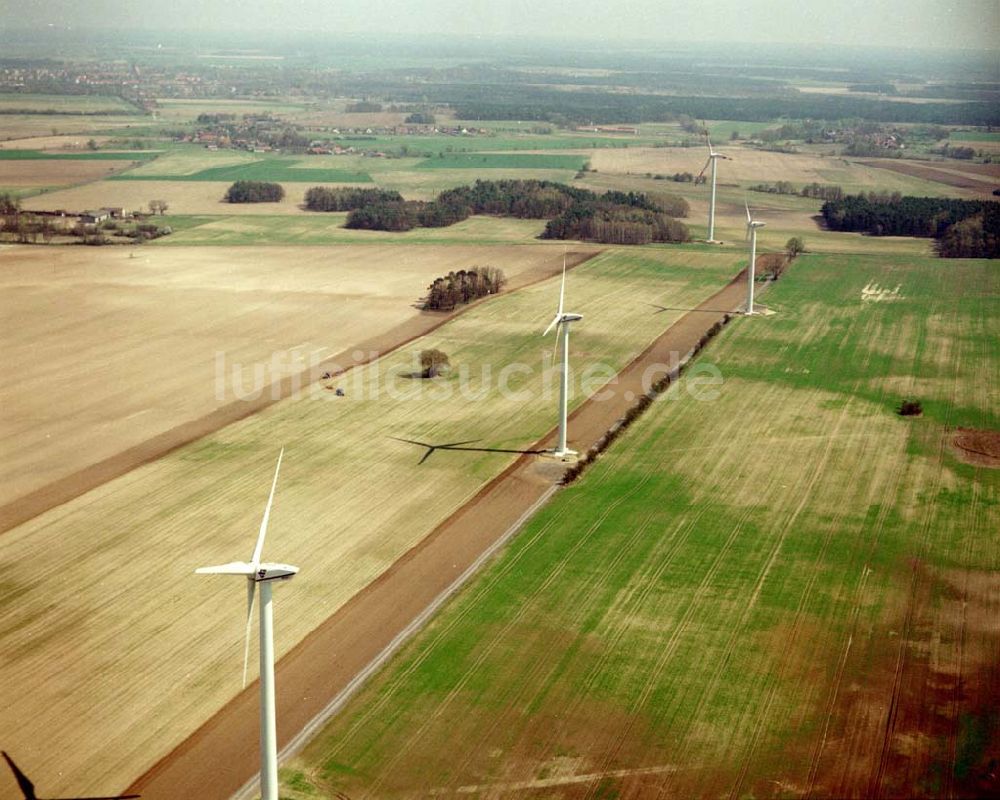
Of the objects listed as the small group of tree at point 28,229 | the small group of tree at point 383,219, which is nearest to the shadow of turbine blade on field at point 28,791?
the small group of tree at point 28,229

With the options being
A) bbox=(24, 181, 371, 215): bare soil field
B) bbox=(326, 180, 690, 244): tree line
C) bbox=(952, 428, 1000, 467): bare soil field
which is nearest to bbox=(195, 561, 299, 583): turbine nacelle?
bbox=(952, 428, 1000, 467): bare soil field

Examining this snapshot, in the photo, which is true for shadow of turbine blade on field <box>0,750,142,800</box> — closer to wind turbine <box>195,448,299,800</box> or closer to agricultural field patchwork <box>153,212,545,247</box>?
wind turbine <box>195,448,299,800</box>

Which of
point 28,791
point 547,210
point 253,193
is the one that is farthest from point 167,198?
point 28,791

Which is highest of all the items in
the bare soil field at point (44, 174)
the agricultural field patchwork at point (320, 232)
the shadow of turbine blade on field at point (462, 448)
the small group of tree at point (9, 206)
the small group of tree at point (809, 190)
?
the bare soil field at point (44, 174)

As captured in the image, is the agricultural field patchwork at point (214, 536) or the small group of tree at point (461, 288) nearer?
the agricultural field patchwork at point (214, 536)

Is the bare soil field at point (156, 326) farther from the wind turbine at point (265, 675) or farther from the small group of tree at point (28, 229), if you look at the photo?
the wind turbine at point (265, 675)
